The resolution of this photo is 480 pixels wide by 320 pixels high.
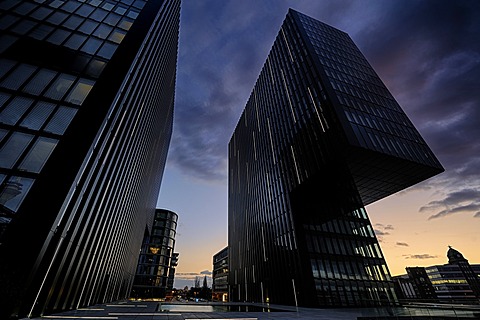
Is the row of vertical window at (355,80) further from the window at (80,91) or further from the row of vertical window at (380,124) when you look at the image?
the window at (80,91)

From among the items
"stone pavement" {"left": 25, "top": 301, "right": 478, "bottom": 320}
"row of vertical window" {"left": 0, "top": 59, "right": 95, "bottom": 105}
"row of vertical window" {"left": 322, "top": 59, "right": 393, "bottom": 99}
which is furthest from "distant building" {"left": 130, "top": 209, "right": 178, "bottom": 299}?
"row of vertical window" {"left": 322, "top": 59, "right": 393, "bottom": 99}

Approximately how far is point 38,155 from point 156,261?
236 feet

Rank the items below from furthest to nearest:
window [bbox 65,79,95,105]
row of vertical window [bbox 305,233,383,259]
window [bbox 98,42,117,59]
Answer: row of vertical window [bbox 305,233,383,259] → window [bbox 98,42,117,59] → window [bbox 65,79,95,105]

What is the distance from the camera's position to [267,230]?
1661 inches

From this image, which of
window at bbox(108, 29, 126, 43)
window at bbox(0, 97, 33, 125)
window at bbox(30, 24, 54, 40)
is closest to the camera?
window at bbox(0, 97, 33, 125)

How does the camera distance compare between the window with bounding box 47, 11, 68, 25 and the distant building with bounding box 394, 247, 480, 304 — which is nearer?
the window with bounding box 47, 11, 68, 25

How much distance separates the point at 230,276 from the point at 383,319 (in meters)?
56.9

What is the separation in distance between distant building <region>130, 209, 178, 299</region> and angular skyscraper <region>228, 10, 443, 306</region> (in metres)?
35.2

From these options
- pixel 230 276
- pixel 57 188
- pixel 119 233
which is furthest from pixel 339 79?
pixel 230 276

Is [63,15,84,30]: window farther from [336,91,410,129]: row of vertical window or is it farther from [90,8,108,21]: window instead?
[336,91,410,129]: row of vertical window

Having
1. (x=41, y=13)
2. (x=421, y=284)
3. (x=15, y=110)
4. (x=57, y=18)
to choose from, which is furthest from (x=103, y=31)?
(x=421, y=284)

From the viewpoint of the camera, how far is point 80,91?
47.4 ft

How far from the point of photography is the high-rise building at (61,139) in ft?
32.6

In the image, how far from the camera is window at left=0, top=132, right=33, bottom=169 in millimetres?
10089
